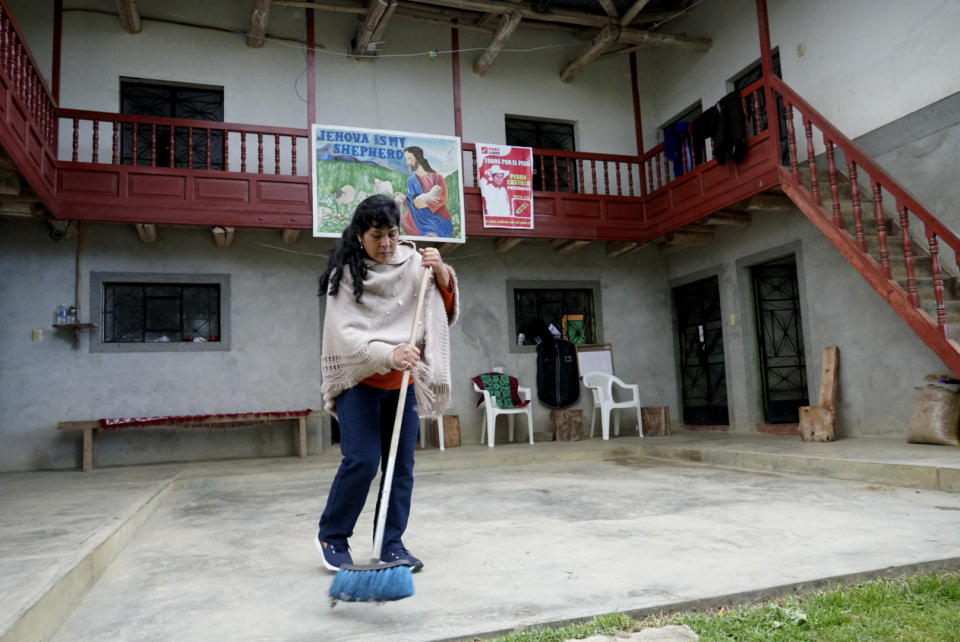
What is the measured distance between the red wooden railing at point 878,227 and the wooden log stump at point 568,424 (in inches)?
146

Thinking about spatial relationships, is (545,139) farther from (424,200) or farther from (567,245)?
(424,200)

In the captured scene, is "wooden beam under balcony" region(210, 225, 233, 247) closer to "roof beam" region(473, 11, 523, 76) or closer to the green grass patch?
"roof beam" region(473, 11, 523, 76)

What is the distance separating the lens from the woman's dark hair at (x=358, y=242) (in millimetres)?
2475

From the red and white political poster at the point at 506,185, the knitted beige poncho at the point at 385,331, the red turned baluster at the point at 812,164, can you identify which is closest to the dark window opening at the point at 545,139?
the red and white political poster at the point at 506,185

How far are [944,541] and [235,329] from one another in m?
7.17

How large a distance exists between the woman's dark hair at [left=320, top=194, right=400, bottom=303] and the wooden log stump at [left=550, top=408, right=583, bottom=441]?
656cm

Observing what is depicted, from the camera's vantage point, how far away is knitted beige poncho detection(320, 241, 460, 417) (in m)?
2.43

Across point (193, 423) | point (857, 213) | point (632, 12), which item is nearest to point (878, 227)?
point (857, 213)

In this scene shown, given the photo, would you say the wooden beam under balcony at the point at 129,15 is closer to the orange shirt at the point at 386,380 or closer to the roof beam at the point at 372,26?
the roof beam at the point at 372,26

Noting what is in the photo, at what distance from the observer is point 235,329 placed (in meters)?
8.09

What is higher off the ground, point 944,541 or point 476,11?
point 476,11

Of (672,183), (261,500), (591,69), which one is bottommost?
(261,500)

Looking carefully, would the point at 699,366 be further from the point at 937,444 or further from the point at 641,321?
the point at 937,444

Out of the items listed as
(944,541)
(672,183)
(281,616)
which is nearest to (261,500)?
(281,616)
